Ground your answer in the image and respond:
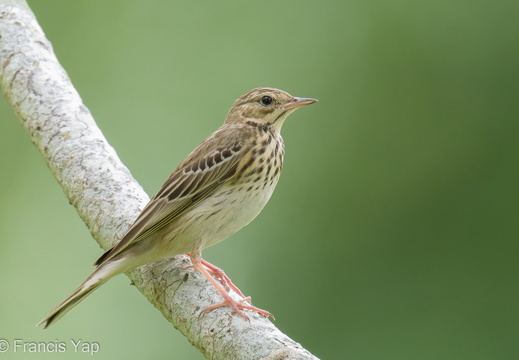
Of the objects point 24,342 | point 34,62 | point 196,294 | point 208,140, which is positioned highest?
point 34,62

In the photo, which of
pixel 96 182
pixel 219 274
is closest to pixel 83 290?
pixel 96 182

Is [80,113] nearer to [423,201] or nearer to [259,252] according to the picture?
[259,252]

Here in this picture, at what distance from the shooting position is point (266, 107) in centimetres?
530

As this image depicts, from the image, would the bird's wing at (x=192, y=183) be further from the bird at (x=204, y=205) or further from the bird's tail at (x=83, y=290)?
the bird's tail at (x=83, y=290)

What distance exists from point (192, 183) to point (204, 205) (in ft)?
0.50

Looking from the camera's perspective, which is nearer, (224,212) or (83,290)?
(83,290)

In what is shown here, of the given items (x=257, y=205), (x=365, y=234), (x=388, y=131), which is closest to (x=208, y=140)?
(x=257, y=205)

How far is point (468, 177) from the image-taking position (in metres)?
6.15

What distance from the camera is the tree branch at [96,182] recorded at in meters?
3.66

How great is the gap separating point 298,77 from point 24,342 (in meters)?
2.97

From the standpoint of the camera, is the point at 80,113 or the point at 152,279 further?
the point at 80,113

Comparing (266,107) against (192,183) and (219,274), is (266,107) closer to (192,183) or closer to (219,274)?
(192,183)

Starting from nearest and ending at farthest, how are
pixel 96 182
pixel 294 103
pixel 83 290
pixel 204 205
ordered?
1. pixel 83 290
2. pixel 96 182
3. pixel 204 205
4. pixel 294 103

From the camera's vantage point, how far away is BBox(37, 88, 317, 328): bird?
4340 millimetres
